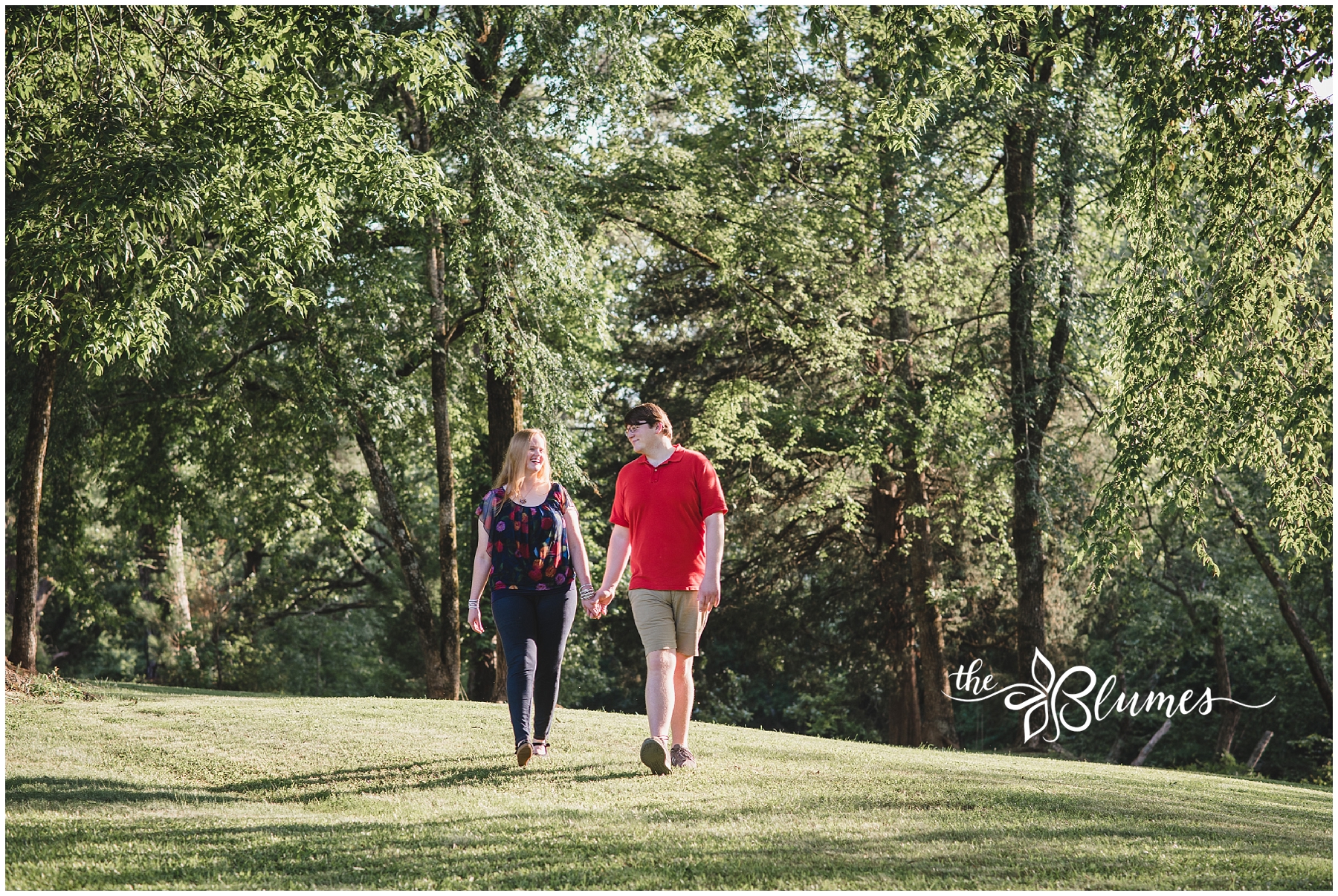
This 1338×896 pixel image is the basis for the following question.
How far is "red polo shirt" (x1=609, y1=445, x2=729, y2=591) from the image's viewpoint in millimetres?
6395

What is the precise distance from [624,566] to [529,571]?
632 millimetres

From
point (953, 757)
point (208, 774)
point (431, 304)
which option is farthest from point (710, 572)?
point (431, 304)

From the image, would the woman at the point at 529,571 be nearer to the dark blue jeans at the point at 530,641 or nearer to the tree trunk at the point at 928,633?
the dark blue jeans at the point at 530,641

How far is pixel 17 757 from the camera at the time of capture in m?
7.38

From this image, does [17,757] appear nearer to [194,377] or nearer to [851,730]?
[194,377]

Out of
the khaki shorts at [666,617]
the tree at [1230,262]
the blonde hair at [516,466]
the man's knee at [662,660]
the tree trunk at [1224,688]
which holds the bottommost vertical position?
the tree trunk at [1224,688]

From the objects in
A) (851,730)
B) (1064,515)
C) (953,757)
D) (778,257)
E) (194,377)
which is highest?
(778,257)

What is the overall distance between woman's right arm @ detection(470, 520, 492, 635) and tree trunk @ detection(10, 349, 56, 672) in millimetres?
8093

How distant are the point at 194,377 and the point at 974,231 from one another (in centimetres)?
1276

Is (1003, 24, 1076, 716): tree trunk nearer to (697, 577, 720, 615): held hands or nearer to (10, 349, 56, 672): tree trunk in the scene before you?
(697, 577, 720, 615): held hands

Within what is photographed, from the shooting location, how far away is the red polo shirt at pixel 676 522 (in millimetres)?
6395

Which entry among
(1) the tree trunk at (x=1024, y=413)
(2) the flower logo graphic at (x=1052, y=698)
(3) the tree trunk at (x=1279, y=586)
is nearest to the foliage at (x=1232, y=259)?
(2) the flower logo graphic at (x=1052, y=698)

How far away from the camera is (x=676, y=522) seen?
21.0 ft

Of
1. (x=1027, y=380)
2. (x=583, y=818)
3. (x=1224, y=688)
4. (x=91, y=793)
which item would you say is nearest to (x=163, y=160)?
(x=91, y=793)
